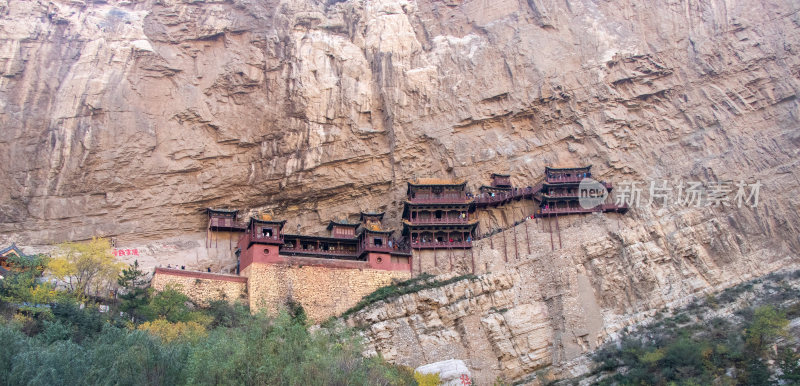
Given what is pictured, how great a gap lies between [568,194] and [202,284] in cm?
1829

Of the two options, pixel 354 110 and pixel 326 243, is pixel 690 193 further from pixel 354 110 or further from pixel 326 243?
pixel 326 243

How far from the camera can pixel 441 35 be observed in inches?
1700

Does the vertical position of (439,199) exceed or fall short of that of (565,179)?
it falls short

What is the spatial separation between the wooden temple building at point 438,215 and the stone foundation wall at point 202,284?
8566 millimetres

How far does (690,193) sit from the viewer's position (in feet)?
116

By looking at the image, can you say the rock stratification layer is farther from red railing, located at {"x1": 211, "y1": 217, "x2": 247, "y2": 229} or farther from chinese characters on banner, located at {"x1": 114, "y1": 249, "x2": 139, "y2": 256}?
red railing, located at {"x1": 211, "y1": 217, "x2": 247, "y2": 229}

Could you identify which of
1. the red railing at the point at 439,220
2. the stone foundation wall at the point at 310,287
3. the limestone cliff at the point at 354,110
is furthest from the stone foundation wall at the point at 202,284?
the red railing at the point at 439,220

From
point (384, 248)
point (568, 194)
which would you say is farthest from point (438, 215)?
point (568, 194)

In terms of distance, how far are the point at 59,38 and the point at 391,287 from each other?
73.4 ft

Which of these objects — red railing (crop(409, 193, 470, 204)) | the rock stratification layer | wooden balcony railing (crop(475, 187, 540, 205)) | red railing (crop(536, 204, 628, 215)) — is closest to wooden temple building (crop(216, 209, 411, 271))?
the rock stratification layer

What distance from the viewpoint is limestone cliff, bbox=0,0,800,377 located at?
36.3m

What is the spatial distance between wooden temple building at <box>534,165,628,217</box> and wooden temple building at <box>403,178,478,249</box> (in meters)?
3.66

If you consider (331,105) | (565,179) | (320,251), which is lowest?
(320,251)

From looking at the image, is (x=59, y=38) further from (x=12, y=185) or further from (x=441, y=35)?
(x=441, y=35)
